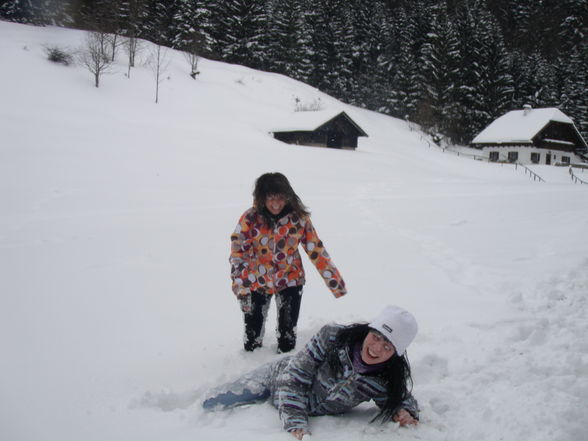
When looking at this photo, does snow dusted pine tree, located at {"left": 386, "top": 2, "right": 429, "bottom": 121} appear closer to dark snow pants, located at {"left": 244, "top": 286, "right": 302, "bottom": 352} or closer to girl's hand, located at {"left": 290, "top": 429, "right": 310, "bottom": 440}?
dark snow pants, located at {"left": 244, "top": 286, "right": 302, "bottom": 352}

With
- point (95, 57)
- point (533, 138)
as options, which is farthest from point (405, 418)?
point (533, 138)

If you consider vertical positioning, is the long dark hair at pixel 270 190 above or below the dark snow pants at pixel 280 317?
above

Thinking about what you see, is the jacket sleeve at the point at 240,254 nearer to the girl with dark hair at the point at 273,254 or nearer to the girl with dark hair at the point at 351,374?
the girl with dark hair at the point at 273,254

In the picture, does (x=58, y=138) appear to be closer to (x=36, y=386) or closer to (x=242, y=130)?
(x=242, y=130)

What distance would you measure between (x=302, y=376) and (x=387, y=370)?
0.53m

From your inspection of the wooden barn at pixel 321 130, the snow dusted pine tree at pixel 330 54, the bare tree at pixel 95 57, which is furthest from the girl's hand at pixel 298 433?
the snow dusted pine tree at pixel 330 54

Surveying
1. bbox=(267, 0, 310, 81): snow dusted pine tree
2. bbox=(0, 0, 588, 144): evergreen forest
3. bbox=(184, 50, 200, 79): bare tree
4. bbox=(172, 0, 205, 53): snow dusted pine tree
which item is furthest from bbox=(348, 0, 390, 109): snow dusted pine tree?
bbox=(184, 50, 200, 79): bare tree

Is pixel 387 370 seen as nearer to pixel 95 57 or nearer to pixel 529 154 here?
pixel 95 57

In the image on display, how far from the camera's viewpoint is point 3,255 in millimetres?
5836

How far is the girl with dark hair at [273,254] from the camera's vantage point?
317 centimetres

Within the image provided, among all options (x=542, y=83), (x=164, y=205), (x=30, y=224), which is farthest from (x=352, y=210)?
(x=542, y=83)

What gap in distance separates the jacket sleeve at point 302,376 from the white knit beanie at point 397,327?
1.17 feet

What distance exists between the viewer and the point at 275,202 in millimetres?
3074

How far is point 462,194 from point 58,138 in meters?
15.3
